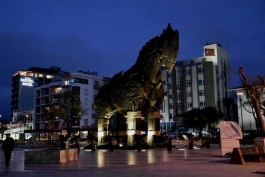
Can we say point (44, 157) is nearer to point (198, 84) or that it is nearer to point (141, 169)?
point (141, 169)

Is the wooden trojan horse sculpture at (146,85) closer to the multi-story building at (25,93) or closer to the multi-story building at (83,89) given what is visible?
the multi-story building at (83,89)

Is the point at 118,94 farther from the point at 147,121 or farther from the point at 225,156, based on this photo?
the point at 225,156

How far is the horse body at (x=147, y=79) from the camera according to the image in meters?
33.8

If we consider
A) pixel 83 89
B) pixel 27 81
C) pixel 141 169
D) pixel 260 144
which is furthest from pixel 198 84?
pixel 141 169

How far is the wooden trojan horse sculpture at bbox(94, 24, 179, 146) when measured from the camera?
33594 millimetres

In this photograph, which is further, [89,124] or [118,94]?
[89,124]

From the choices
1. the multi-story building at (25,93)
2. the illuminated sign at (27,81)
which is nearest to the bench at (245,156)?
the multi-story building at (25,93)

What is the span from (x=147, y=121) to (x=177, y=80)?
67014 mm

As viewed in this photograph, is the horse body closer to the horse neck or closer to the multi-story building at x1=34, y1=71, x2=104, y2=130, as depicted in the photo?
the horse neck

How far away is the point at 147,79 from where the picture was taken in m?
34.2

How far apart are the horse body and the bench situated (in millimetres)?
17205

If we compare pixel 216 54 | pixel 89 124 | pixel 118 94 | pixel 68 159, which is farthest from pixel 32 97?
pixel 68 159

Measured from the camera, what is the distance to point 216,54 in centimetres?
9612

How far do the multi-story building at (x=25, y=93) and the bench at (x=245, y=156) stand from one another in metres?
90.3
